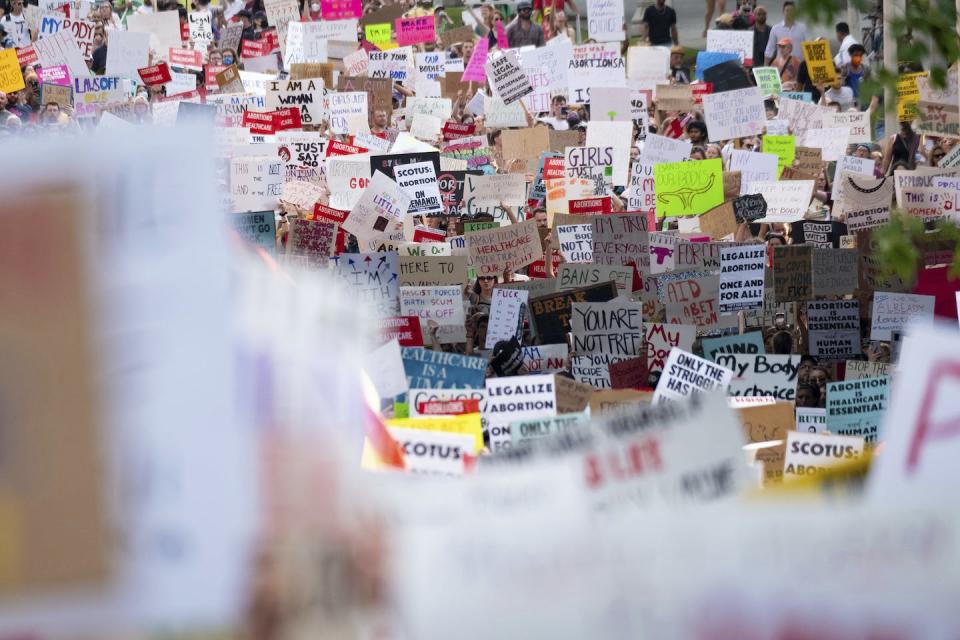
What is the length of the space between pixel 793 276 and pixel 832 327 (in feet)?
1.66

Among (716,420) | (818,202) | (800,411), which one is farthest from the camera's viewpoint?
(818,202)

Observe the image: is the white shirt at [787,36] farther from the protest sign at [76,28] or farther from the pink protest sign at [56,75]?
the pink protest sign at [56,75]

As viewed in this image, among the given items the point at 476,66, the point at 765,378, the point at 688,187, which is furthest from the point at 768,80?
the point at 765,378

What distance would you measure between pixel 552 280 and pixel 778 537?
7791 mm

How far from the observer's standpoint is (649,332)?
356 inches

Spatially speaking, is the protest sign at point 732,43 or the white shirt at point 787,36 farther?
the white shirt at point 787,36

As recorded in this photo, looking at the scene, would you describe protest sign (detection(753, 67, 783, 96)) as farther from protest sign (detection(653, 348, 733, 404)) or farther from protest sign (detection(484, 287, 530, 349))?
protest sign (detection(653, 348, 733, 404))

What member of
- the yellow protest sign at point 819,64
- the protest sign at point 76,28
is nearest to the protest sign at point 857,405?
the yellow protest sign at point 819,64

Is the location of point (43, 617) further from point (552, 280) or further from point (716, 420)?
point (552, 280)

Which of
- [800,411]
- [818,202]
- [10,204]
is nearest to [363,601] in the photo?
[10,204]

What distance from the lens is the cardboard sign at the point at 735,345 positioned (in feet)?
28.2

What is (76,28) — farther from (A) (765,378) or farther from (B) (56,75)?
(A) (765,378)

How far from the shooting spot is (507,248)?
10.6 metres

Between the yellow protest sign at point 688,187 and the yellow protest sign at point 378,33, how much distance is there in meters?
9.04
